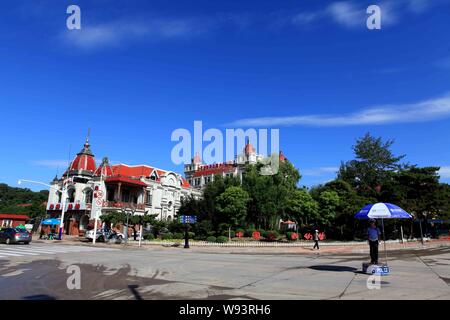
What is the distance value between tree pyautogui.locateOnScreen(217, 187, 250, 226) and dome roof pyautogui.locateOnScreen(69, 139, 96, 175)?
26420mm

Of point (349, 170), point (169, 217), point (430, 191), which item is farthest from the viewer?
point (349, 170)

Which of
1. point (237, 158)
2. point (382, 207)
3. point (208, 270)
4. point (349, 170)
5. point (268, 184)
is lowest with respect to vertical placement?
point (208, 270)

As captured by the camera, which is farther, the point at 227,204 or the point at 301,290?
the point at 227,204

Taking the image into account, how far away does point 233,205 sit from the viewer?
40969 millimetres

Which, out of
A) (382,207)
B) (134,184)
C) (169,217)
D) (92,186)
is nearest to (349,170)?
(169,217)

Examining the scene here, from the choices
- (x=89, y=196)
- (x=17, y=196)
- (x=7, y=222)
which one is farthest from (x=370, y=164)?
(x=17, y=196)

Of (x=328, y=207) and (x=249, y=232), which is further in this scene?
(x=328, y=207)

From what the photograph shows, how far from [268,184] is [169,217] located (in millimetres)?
19593

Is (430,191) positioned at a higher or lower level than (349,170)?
lower

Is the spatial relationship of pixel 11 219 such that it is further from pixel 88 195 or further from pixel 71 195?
pixel 88 195

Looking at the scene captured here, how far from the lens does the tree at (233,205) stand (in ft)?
135

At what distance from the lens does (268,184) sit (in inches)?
1826

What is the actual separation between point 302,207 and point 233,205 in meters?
7.92
